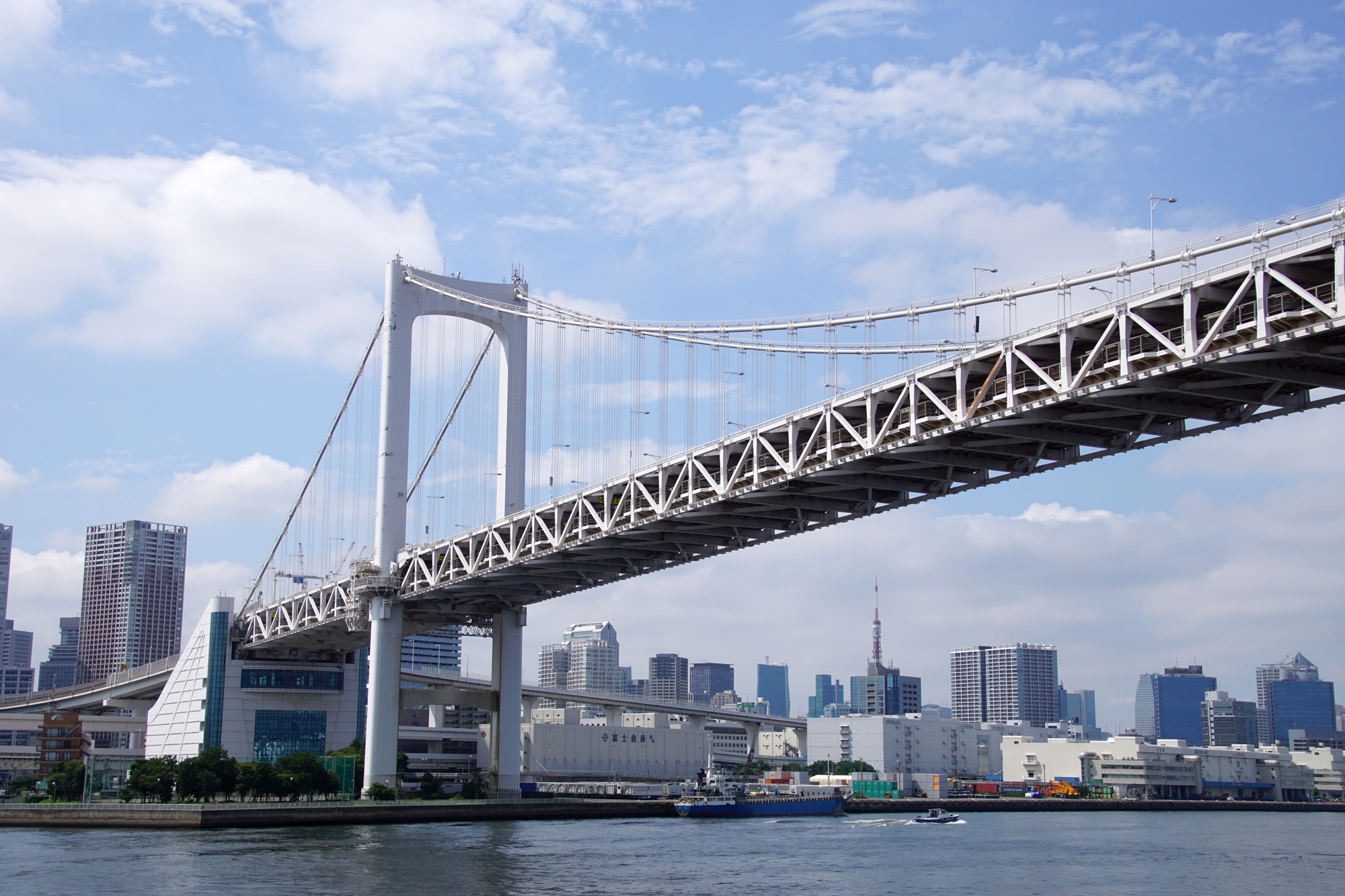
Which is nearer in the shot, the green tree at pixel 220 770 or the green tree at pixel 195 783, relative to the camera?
the green tree at pixel 195 783

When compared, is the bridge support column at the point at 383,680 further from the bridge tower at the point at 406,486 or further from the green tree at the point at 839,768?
the green tree at the point at 839,768

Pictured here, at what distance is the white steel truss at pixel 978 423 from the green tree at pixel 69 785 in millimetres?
25461

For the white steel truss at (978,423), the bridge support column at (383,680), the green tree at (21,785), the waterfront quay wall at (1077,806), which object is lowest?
the waterfront quay wall at (1077,806)

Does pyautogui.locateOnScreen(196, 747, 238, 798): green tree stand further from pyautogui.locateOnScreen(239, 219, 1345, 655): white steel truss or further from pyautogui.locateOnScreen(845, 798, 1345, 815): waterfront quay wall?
pyautogui.locateOnScreen(845, 798, 1345, 815): waterfront quay wall

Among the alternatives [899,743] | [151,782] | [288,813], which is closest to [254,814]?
[288,813]

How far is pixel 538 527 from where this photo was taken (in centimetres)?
4728

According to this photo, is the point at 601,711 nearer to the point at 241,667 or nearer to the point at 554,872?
the point at 241,667

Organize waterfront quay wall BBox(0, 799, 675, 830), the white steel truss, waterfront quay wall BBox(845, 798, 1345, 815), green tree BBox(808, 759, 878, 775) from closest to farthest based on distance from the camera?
the white steel truss, waterfront quay wall BBox(0, 799, 675, 830), waterfront quay wall BBox(845, 798, 1345, 815), green tree BBox(808, 759, 878, 775)

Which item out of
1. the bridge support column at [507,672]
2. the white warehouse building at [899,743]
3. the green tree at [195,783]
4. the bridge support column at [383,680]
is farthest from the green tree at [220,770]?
the white warehouse building at [899,743]

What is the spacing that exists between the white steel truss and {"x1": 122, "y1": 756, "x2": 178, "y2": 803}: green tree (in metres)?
17.6

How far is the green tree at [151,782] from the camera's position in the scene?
57938 mm

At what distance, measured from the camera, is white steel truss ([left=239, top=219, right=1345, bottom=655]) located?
74.7 ft

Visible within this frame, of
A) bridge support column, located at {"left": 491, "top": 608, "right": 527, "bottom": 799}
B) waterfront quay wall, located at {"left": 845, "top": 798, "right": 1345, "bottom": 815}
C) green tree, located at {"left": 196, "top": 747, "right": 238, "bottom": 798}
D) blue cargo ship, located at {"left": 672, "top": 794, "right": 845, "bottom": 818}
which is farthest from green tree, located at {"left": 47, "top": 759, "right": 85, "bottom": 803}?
waterfront quay wall, located at {"left": 845, "top": 798, "right": 1345, "bottom": 815}

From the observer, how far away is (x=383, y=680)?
5491 centimetres
